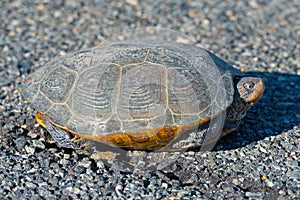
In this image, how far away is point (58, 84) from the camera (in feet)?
14.4

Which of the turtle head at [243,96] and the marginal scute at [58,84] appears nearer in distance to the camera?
the marginal scute at [58,84]

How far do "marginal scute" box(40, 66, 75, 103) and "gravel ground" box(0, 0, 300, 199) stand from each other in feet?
1.56

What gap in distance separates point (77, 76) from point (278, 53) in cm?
287

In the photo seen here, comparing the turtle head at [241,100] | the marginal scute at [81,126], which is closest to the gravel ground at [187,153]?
the turtle head at [241,100]

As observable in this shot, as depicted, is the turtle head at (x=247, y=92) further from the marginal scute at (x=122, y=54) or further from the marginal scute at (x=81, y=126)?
the marginal scute at (x=81, y=126)

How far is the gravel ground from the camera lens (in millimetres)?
4070

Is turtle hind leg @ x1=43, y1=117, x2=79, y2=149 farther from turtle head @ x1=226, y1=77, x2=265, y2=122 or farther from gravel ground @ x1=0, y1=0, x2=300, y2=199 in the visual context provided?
turtle head @ x1=226, y1=77, x2=265, y2=122

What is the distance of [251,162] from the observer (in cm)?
436

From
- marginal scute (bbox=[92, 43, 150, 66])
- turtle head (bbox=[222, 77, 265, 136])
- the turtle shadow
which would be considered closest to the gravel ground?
the turtle shadow

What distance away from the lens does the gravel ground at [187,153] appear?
4070mm

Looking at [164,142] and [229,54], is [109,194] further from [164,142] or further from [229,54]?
[229,54]

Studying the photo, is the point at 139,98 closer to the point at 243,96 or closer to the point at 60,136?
the point at 60,136

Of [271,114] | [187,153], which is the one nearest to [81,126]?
[187,153]

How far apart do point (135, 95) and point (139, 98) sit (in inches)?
1.6
